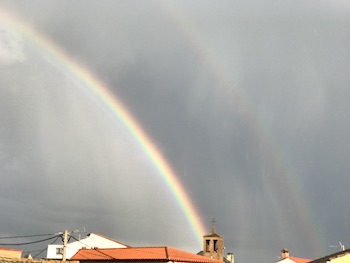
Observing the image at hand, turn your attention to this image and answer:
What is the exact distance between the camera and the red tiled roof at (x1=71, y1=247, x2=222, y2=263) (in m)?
50.1

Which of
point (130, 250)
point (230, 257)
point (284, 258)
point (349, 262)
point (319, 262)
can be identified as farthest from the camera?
point (230, 257)

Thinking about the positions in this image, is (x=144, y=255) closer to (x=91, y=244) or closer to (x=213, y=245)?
(x=91, y=244)

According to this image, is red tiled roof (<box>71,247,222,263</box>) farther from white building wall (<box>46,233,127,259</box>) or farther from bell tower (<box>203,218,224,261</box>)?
bell tower (<box>203,218,224,261</box>)

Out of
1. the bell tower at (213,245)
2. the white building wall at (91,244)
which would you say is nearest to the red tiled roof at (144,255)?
the white building wall at (91,244)

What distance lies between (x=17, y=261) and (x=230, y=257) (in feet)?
203

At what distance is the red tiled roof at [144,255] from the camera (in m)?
50.1

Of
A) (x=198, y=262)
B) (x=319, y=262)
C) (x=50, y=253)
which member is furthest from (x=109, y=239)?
(x=319, y=262)

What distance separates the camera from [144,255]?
170 feet

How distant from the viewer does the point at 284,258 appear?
79625 mm

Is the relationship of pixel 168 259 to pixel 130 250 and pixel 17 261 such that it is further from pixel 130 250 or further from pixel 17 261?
pixel 17 261

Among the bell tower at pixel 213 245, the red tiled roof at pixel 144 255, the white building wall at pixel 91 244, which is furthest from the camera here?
the bell tower at pixel 213 245

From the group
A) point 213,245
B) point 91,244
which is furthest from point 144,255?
point 213,245

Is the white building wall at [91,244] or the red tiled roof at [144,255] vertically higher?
the white building wall at [91,244]

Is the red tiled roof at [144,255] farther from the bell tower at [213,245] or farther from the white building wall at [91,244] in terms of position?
the bell tower at [213,245]
